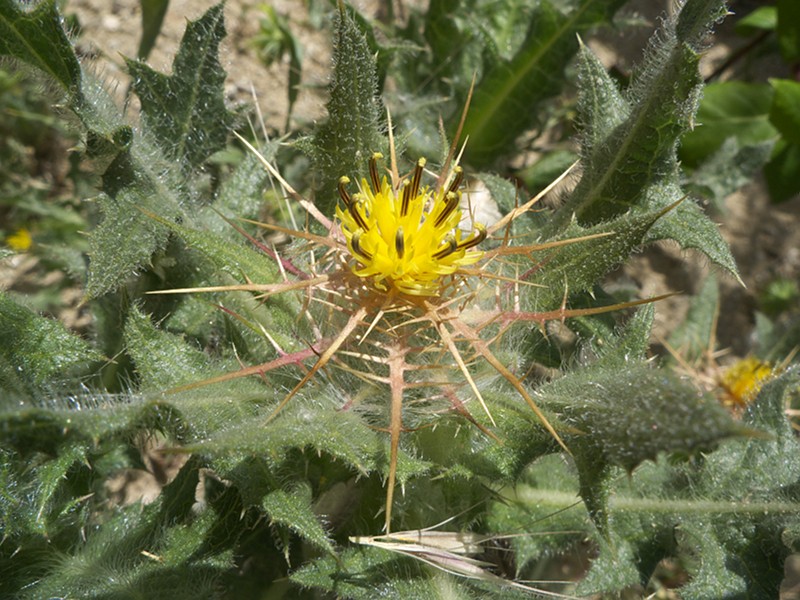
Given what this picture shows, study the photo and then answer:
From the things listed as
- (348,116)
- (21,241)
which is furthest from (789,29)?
(21,241)

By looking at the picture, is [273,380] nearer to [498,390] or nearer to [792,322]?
[498,390]

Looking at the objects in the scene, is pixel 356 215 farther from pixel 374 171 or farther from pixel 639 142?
pixel 639 142

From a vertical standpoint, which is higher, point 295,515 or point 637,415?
point 637,415

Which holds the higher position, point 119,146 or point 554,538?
point 119,146

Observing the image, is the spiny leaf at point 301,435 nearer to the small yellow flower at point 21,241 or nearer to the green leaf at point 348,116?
the green leaf at point 348,116

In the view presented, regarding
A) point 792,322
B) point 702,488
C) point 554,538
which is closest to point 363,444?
point 554,538

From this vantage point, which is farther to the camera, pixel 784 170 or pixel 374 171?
pixel 784 170

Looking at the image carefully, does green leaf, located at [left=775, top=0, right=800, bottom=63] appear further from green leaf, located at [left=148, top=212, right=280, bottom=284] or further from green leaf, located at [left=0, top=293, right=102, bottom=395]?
green leaf, located at [left=0, top=293, right=102, bottom=395]
